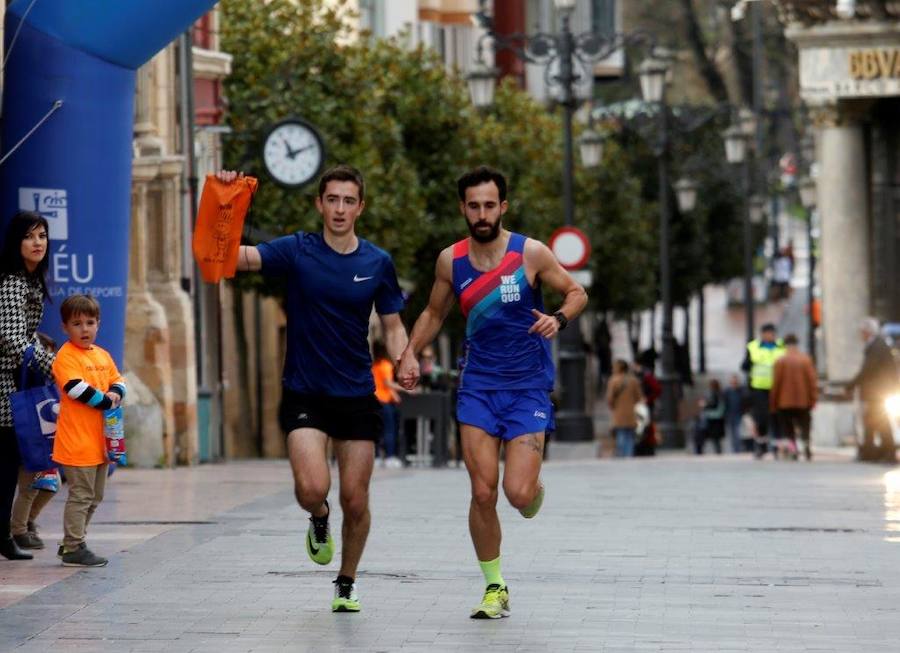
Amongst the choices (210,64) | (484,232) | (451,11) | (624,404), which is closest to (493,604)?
(484,232)

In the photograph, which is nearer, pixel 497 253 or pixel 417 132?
pixel 497 253

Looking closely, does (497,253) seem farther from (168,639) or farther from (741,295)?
(741,295)

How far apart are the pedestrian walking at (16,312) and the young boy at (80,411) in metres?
0.24

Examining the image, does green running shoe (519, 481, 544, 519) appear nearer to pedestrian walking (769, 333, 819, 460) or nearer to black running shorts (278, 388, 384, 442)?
black running shorts (278, 388, 384, 442)

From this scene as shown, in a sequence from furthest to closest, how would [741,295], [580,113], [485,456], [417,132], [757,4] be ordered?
[741,295] < [580,113] < [757,4] < [417,132] < [485,456]

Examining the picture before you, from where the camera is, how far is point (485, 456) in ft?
35.2

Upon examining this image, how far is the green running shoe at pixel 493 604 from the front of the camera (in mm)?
10555

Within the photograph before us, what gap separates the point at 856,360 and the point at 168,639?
81.8 feet

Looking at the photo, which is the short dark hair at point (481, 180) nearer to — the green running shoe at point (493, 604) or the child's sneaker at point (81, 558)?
the green running shoe at point (493, 604)

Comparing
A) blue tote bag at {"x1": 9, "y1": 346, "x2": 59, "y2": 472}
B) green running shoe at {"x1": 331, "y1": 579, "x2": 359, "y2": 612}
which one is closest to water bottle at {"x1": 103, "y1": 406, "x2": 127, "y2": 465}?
blue tote bag at {"x1": 9, "y1": 346, "x2": 59, "y2": 472}

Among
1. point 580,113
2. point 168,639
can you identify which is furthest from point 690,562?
point 580,113

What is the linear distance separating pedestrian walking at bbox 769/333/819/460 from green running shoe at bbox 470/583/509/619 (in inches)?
739

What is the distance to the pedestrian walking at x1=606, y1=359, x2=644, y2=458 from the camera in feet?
115

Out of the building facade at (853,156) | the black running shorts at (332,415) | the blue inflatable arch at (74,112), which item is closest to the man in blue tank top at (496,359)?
the black running shorts at (332,415)
